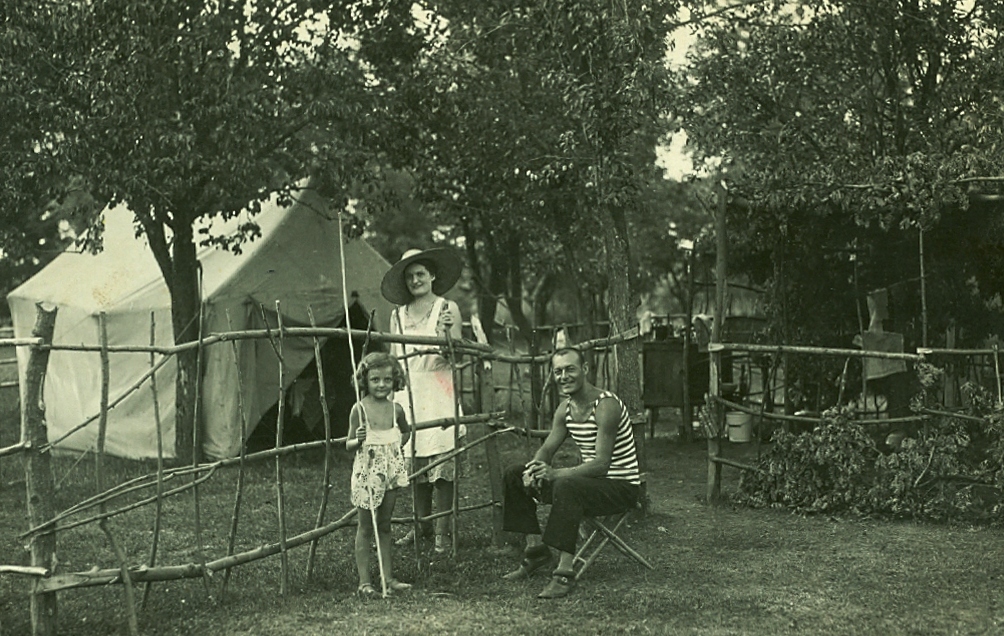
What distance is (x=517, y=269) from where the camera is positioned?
60.5 ft

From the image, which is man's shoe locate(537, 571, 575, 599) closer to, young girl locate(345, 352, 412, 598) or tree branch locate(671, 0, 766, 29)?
young girl locate(345, 352, 412, 598)

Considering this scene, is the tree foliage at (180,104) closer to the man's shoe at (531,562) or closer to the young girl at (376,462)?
the young girl at (376,462)

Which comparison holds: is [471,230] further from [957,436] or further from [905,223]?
[957,436]

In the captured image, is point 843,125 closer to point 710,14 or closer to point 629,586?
point 710,14

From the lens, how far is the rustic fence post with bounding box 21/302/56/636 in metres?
5.07

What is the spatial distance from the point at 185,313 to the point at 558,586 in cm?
710

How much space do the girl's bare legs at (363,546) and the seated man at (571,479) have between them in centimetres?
82

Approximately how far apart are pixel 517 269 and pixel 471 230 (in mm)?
1494

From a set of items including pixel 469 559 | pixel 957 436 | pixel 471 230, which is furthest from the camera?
pixel 471 230

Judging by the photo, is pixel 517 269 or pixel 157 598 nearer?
pixel 157 598

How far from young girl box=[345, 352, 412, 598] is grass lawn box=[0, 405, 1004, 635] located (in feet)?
0.77

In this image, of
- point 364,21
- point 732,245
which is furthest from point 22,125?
point 732,245

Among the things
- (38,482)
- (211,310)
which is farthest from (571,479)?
(211,310)

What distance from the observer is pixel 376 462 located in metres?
5.93
